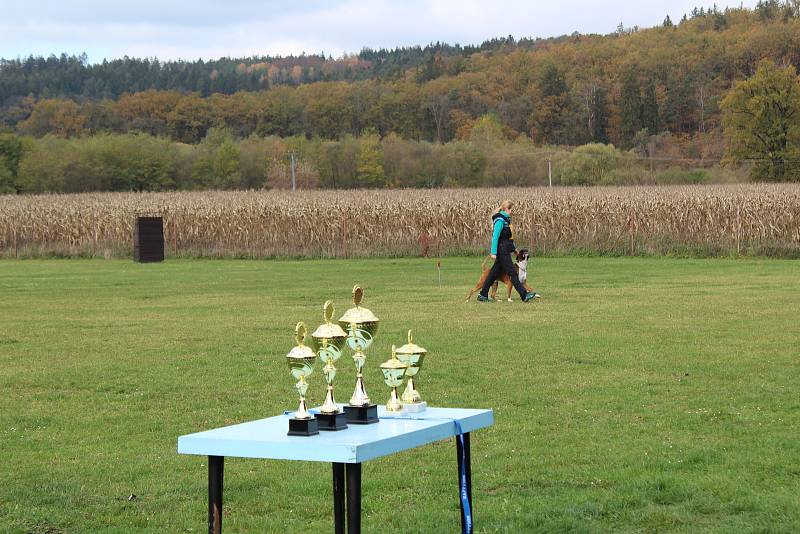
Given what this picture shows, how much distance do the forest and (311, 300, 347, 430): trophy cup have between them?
301ft

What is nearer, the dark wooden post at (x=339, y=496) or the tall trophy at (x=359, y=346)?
the dark wooden post at (x=339, y=496)

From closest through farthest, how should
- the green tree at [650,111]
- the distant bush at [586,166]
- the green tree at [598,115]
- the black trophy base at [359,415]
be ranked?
the black trophy base at [359,415] < the distant bush at [586,166] < the green tree at [650,111] < the green tree at [598,115]

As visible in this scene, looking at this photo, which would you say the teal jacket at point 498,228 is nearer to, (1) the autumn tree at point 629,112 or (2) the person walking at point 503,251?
(2) the person walking at point 503,251

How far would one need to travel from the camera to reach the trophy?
19.1 ft

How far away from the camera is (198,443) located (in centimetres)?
590

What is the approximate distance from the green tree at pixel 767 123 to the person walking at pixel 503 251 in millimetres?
82293

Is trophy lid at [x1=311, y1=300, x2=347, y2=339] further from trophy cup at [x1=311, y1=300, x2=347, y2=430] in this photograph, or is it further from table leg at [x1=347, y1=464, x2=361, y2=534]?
table leg at [x1=347, y1=464, x2=361, y2=534]

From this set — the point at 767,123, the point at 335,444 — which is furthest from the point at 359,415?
the point at 767,123

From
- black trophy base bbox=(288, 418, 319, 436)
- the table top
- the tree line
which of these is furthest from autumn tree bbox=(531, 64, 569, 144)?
black trophy base bbox=(288, 418, 319, 436)

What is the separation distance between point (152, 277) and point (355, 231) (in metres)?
11.5

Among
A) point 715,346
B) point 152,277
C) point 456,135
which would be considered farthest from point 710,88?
point 715,346

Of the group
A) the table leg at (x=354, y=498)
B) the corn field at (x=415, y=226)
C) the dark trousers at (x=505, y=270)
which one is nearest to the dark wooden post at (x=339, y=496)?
the table leg at (x=354, y=498)

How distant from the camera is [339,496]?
20.7 feet

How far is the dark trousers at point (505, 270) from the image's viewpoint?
23453 millimetres
